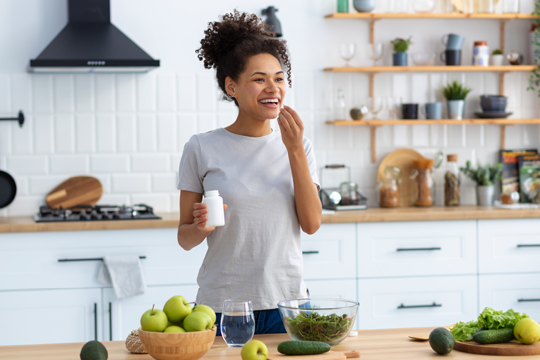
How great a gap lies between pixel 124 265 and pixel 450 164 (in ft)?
6.85

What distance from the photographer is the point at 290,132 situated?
170cm

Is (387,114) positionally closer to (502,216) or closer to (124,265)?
(502,216)

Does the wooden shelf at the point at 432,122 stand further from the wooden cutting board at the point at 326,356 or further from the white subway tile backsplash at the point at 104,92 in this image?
the wooden cutting board at the point at 326,356

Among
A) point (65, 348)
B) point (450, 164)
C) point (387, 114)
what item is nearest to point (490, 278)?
point (450, 164)

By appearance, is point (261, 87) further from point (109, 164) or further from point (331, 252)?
point (109, 164)

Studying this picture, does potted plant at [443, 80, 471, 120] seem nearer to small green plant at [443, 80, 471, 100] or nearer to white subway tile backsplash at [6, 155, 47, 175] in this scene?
small green plant at [443, 80, 471, 100]

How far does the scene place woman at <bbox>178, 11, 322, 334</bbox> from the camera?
1.72 metres

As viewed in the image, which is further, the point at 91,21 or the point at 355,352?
the point at 91,21

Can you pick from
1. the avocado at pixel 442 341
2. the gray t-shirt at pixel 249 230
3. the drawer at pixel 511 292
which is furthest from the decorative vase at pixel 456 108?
the avocado at pixel 442 341

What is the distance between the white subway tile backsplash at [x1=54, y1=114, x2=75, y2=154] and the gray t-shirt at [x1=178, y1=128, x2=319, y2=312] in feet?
6.60

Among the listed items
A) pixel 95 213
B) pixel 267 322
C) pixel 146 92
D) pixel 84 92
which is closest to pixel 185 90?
pixel 146 92

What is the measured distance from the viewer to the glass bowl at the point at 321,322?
135 centimetres

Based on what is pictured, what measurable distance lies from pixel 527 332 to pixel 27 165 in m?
2.99

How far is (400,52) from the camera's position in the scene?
378 centimetres
